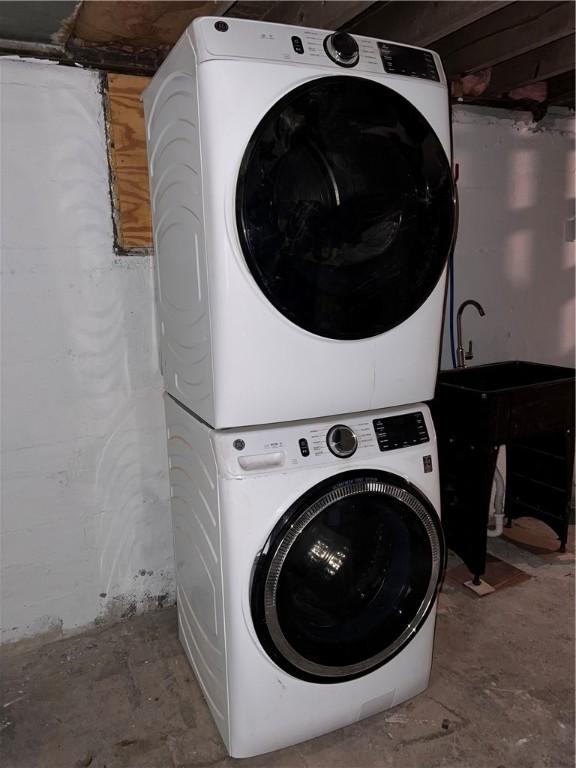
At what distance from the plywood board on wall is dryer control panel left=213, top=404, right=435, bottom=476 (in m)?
0.93

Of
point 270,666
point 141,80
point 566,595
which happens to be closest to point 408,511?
point 270,666

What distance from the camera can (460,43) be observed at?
2.11 metres

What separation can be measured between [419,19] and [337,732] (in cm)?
224

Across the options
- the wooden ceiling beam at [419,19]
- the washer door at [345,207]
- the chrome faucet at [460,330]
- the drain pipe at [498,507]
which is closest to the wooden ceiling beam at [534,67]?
the wooden ceiling beam at [419,19]

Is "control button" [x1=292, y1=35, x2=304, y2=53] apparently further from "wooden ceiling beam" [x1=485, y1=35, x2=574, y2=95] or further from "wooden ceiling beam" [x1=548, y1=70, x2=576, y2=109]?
"wooden ceiling beam" [x1=548, y1=70, x2=576, y2=109]

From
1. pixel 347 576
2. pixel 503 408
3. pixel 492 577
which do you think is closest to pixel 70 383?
pixel 347 576

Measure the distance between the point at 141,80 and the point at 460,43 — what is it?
1218 mm

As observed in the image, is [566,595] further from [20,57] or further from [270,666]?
[20,57]

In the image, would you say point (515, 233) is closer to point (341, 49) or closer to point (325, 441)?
point (341, 49)

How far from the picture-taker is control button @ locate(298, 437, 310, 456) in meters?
1.41

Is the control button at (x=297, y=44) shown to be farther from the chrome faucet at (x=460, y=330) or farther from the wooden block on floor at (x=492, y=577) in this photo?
the wooden block on floor at (x=492, y=577)

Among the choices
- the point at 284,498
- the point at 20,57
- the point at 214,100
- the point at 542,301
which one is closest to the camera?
the point at 214,100

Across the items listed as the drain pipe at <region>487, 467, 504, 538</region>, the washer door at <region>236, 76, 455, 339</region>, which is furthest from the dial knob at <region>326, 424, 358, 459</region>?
the drain pipe at <region>487, 467, 504, 538</region>

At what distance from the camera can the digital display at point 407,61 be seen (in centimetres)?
137
